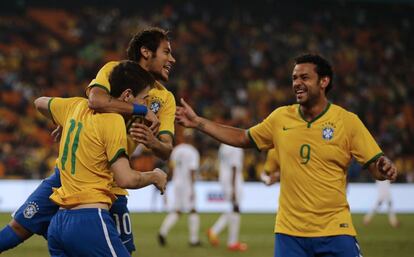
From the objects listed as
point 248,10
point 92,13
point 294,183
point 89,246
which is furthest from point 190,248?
point 248,10

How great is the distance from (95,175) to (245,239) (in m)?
12.9

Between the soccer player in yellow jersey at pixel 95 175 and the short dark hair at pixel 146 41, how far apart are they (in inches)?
49.3

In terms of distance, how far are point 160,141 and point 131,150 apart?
0.80 ft

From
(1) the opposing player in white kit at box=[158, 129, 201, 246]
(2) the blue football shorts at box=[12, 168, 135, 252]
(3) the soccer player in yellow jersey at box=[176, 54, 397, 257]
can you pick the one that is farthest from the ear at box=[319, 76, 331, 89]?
(1) the opposing player in white kit at box=[158, 129, 201, 246]

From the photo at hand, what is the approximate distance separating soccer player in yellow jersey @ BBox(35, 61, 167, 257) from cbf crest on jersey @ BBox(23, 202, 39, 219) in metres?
1.63

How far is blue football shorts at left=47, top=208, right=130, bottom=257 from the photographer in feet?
17.9

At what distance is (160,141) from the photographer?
6.45m

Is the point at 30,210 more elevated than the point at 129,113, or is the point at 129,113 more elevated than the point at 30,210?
the point at 129,113

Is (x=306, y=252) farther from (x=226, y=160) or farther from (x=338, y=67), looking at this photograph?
(x=338, y=67)

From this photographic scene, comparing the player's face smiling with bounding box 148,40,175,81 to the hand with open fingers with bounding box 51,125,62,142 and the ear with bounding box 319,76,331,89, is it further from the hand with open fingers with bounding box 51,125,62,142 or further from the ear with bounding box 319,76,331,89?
the ear with bounding box 319,76,331,89

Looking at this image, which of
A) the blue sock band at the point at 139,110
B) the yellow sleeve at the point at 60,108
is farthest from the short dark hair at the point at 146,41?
the blue sock band at the point at 139,110

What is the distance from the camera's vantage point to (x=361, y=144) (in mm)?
6797

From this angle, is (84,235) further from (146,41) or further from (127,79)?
(146,41)

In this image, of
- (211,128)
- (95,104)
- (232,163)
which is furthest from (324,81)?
(232,163)
